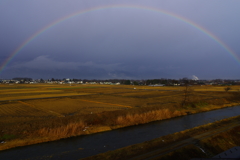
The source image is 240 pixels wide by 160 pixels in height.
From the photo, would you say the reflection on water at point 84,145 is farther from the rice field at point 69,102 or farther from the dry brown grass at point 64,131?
the rice field at point 69,102

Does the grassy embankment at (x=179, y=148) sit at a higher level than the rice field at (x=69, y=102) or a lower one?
lower

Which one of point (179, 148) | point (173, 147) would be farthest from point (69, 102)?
point (179, 148)

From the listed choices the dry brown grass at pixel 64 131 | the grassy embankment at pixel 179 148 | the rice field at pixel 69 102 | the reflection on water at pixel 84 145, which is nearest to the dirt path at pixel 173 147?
the grassy embankment at pixel 179 148

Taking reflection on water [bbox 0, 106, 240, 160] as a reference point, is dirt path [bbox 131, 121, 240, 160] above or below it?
above

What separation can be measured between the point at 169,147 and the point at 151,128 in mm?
7796

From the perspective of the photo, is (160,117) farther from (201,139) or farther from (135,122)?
(201,139)

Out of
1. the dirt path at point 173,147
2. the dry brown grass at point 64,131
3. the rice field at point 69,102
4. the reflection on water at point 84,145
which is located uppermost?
the rice field at point 69,102

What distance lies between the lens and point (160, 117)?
79.6ft

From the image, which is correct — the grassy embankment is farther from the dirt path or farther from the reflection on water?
the reflection on water

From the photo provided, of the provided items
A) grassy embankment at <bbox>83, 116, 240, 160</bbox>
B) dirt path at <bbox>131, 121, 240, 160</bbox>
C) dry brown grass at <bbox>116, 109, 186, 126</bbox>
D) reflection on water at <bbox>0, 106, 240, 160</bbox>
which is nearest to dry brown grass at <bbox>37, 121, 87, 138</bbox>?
reflection on water at <bbox>0, 106, 240, 160</bbox>

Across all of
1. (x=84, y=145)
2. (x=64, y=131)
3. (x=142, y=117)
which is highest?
(x=142, y=117)

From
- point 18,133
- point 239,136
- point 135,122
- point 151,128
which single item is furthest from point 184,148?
point 18,133

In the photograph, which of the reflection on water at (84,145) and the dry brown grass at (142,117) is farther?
the dry brown grass at (142,117)

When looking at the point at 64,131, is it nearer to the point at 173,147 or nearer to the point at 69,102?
the point at 173,147
